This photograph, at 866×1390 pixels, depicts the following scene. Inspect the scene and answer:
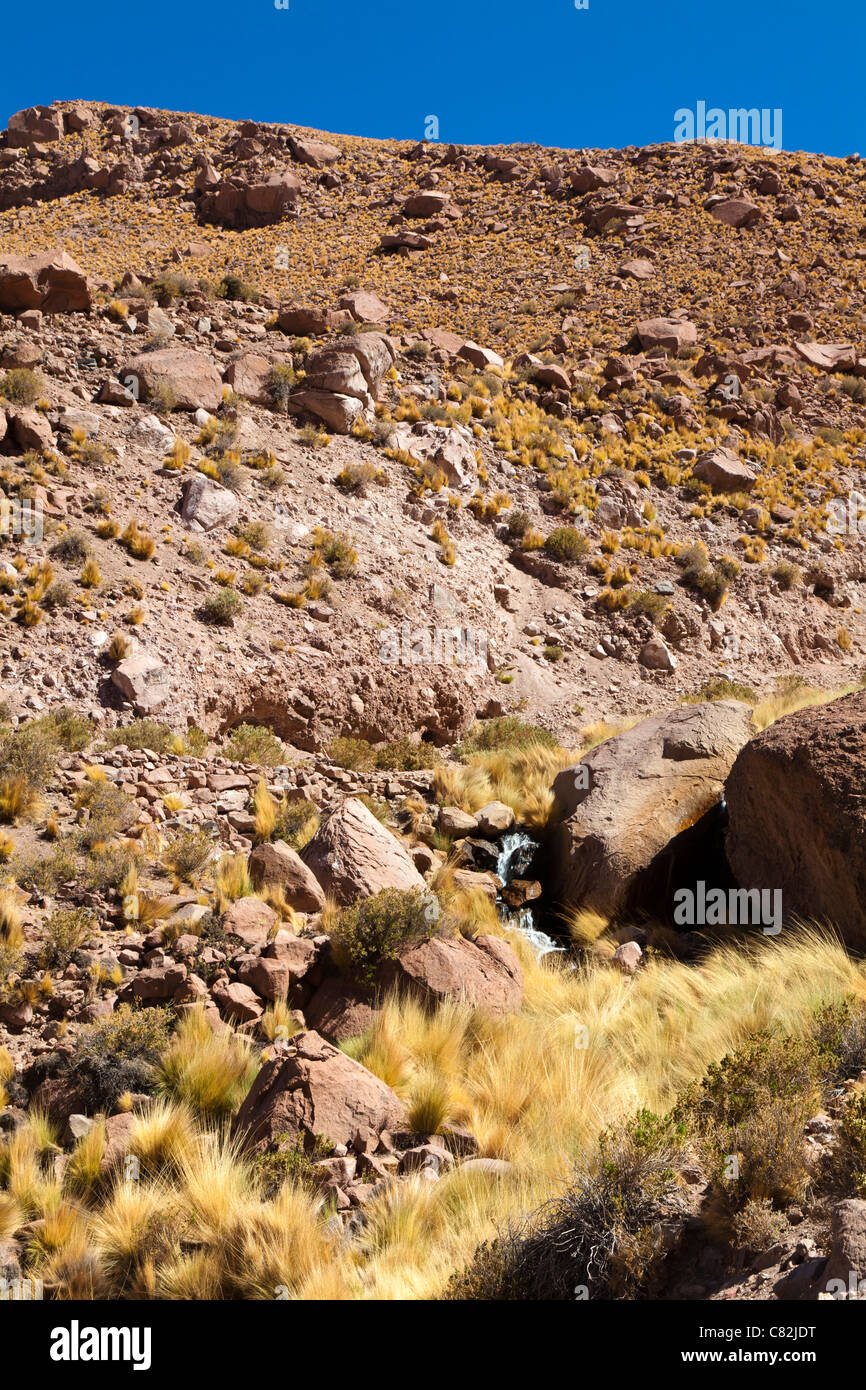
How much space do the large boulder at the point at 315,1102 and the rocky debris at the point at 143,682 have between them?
6.42 meters

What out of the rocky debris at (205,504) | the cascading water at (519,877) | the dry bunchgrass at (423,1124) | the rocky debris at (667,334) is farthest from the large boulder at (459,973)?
the rocky debris at (667,334)

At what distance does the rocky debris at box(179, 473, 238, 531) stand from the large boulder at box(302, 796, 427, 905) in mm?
7146

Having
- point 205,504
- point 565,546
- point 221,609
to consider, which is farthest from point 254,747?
point 565,546

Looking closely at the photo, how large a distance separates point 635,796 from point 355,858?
375cm

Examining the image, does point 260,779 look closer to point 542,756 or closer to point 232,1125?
point 542,756

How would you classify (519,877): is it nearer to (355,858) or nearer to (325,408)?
(355,858)

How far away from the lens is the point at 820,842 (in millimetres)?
7316

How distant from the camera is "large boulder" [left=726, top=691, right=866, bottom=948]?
6957mm

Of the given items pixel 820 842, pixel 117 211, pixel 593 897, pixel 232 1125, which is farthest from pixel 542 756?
pixel 117 211

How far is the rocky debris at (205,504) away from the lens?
Answer: 13773 mm

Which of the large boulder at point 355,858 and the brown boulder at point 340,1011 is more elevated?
the large boulder at point 355,858

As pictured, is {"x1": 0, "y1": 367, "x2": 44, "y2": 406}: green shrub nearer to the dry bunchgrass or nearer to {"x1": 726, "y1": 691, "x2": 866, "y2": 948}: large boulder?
the dry bunchgrass

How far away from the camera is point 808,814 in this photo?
7477mm

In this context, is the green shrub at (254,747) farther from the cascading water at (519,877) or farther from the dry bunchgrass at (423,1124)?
the dry bunchgrass at (423,1124)
